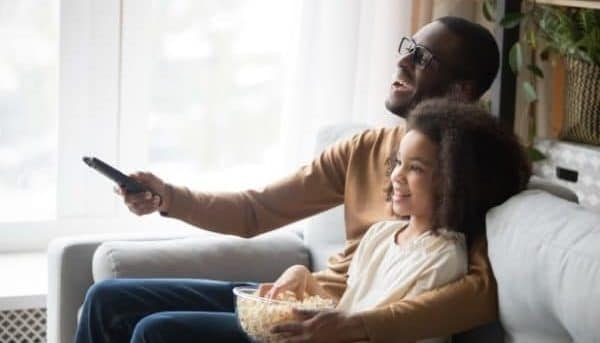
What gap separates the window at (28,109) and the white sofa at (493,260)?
0.82 m

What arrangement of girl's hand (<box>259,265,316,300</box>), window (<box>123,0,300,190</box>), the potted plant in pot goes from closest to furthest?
1. girl's hand (<box>259,265,316,300</box>)
2. the potted plant in pot
3. window (<box>123,0,300,190</box>)

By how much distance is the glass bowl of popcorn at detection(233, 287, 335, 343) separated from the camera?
1665mm

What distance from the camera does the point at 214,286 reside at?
6.78 ft

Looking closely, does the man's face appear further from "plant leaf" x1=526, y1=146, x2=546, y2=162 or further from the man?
"plant leaf" x1=526, y1=146, x2=546, y2=162

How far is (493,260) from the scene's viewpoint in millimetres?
1688

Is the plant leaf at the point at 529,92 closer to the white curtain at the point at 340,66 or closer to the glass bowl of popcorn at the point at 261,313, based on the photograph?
the white curtain at the point at 340,66

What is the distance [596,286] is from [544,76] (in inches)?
70.7

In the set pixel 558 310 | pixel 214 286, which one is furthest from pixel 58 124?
pixel 558 310

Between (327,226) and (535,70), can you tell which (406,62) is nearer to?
(327,226)

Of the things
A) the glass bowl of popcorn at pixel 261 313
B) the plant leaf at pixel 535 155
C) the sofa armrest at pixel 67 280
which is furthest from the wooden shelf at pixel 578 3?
the sofa armrest at pixel 67 280

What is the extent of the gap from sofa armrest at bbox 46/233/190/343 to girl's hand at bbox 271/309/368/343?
0.75 metres

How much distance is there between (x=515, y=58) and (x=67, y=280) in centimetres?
128

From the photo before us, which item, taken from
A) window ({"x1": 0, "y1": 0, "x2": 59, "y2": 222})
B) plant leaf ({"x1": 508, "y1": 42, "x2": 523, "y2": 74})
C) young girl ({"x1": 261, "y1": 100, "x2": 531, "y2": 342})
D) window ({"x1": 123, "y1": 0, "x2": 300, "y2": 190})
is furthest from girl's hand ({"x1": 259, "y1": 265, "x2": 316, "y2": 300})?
window ({"x1": 0, "y1": 0, "x2": 59, "y2": 222})

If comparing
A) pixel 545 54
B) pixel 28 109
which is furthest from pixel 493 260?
pixel 28 109
